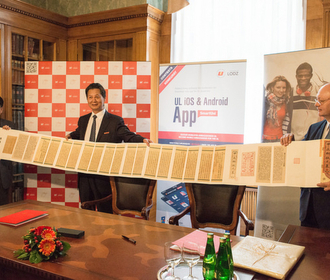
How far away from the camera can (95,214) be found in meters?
2.10

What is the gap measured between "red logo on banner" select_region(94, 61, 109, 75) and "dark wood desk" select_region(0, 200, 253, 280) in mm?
2079

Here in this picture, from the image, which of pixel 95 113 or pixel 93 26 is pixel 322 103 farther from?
pixel 93 26

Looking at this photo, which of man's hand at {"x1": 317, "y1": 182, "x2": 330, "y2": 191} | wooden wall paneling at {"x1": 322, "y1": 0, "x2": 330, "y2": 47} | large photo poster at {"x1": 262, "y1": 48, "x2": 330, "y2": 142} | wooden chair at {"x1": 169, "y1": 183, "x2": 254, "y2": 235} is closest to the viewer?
man's hand at {"x1": 317, "y1": 182, "x2": 330, "y2": 191}

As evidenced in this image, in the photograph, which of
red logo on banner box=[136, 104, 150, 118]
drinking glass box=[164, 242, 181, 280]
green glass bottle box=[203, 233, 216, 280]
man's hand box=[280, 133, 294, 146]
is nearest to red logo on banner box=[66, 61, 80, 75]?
red logo on banner box=[136, 104, 150, 118]

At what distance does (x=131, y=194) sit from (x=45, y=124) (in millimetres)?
1684

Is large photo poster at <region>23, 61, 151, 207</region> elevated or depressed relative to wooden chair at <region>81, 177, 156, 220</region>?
elevated

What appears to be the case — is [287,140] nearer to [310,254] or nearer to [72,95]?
[310,254]

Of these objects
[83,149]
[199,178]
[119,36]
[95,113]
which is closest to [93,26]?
[119,36]

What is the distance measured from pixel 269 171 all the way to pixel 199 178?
53 cm

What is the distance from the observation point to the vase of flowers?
1.38m

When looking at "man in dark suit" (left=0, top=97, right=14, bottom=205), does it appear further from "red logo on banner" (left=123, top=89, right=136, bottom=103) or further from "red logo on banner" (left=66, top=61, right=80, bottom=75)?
"red logo on banner" (left=123, top=89, right=136, bottom=103)

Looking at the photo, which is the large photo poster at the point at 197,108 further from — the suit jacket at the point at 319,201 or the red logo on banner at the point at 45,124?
the red logo on banner at the point at 45,124

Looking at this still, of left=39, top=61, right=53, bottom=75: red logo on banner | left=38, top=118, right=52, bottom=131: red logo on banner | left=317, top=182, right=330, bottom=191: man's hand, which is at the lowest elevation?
left=317, top=182, right=330, bottom=191: man's hand

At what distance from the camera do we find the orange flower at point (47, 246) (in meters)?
1.37
